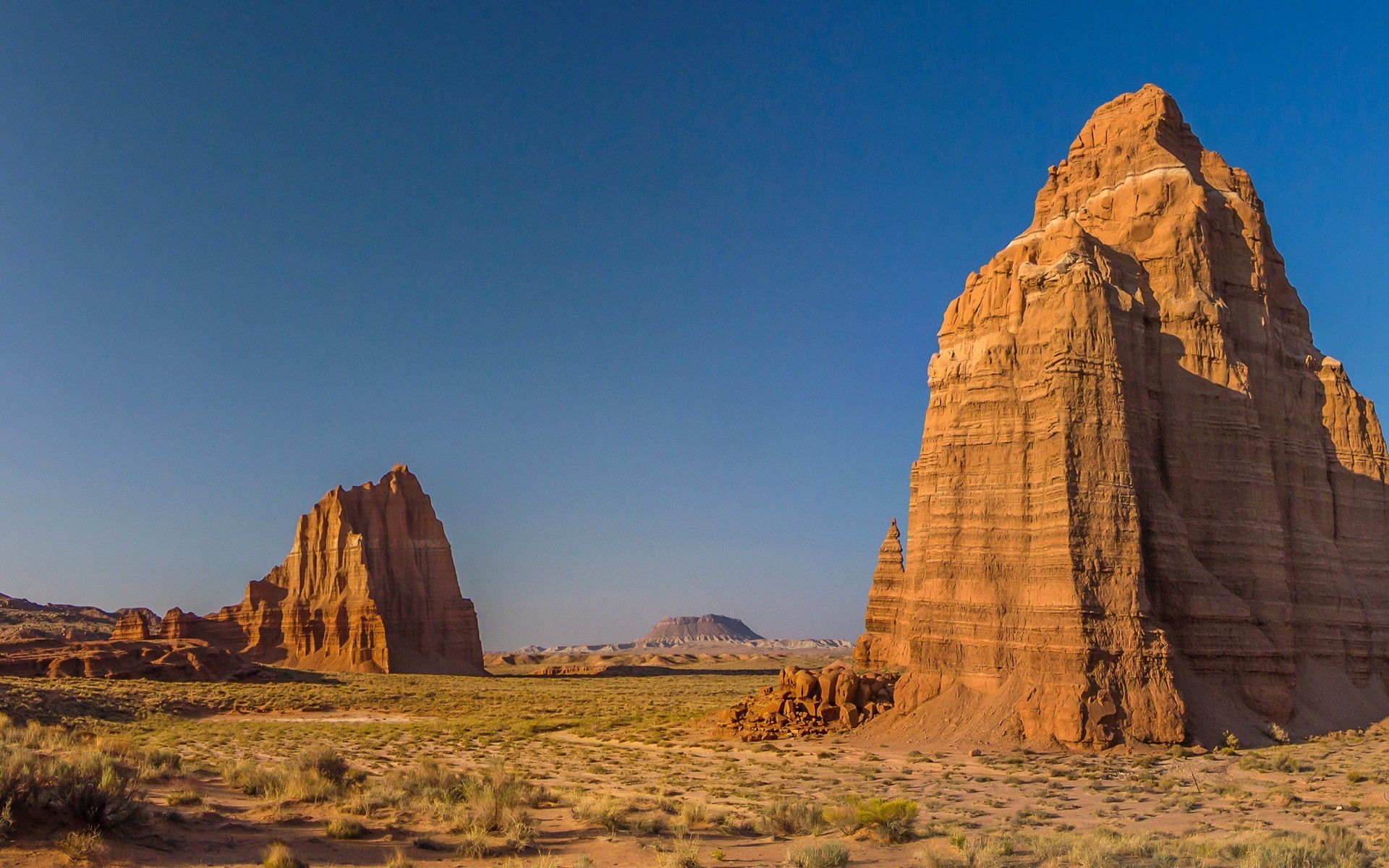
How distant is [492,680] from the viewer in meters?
79.0

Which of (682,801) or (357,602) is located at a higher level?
(357,602)

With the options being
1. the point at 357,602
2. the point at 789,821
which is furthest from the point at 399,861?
the point at 357,602

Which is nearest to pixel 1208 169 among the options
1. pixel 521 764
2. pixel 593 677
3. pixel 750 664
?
pixel 521 764

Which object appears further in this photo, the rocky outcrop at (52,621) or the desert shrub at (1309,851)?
the rocky outcrop at (52,621)

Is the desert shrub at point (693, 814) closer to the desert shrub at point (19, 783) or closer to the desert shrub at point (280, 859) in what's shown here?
the desert shrub at point (280, 859)

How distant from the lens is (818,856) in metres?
14.2

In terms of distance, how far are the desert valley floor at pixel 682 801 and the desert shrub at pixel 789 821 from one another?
0.15 feet

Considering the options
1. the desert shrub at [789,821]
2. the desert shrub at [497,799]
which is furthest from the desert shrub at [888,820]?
the desert shrub at [497,799]

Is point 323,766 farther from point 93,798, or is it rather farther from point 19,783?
point 19,783

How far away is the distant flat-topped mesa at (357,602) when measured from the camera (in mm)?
87562

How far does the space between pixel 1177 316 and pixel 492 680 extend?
62034 millimetres

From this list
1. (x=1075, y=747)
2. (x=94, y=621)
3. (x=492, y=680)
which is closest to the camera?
(x=1075, y=747)

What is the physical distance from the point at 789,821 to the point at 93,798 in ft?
37.4

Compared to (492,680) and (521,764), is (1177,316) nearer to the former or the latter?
(521,764)
